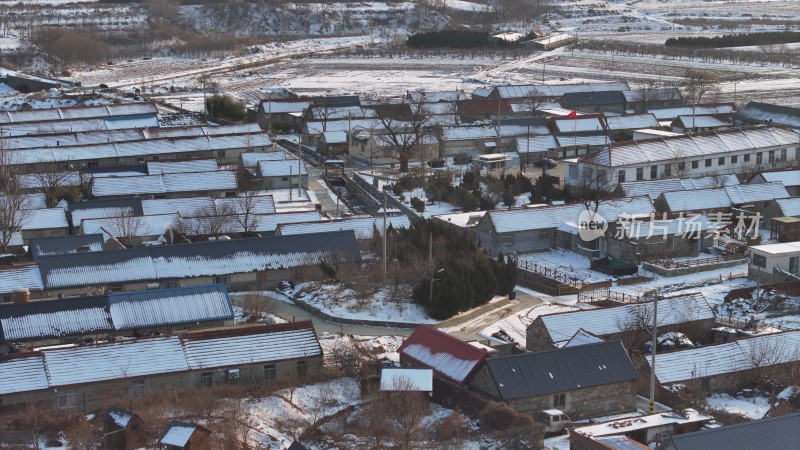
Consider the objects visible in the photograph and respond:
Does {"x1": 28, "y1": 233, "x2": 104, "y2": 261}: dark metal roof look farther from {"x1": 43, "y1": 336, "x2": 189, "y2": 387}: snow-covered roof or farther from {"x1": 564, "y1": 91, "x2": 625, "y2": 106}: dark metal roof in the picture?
{"x1": 564, "y1": 91, "x2": 625, "y2": 106}: dark metal roof

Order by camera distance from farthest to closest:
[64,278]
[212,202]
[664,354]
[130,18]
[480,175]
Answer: [130,18], [480,175], [212,202], [64,278], [664,354]

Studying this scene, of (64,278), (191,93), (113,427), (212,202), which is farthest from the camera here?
(191,93)

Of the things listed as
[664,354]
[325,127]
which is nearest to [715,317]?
[664,354]

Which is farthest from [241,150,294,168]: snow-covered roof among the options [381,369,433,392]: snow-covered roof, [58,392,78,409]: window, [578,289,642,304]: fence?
[381,369,433,392]: snow-covered roof

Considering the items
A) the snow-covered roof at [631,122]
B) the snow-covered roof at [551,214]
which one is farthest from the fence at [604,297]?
the snow-covered roof at [631,122]

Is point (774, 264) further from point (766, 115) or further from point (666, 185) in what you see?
point (766, 115)

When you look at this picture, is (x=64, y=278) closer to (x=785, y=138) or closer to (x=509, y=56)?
(x=785, y=138)
